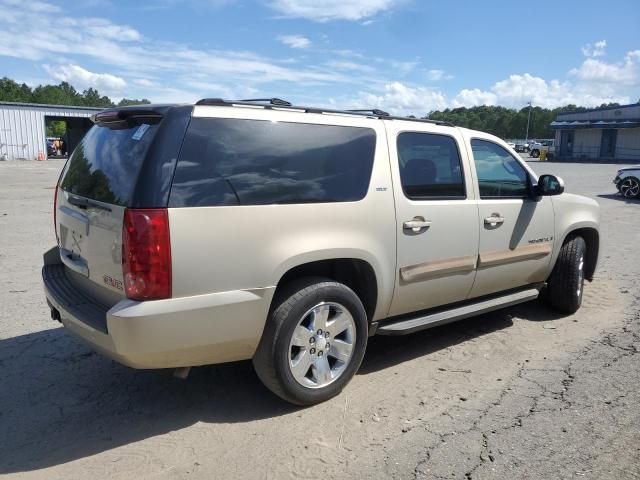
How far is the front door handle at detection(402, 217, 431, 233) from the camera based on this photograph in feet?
12.7

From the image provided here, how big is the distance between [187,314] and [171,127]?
1045 mm

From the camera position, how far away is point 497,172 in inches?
186

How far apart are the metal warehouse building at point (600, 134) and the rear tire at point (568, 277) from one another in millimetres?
45004

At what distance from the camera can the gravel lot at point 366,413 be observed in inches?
116

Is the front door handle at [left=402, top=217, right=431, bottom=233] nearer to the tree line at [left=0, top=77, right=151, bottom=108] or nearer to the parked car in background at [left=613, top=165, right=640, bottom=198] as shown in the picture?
the parked car in background at [left=613, top=165, right=640, bottom=198]

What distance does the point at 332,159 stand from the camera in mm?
3586

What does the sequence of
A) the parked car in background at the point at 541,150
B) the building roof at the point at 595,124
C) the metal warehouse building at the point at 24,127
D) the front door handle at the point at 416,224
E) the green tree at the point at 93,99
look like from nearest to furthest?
the front door handle at the point at 416,224
the metal warehouse building at the point at 24,127
the building roof at the point at 595,124
the parked car in background at the point at 541,150
the green tree at the point at 93,99

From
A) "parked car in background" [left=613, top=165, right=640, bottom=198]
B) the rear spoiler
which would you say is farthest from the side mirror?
"parked car in background" [left=613, top=165, right=640, bottom=198]

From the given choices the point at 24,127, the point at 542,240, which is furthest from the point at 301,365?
the point at 24,127

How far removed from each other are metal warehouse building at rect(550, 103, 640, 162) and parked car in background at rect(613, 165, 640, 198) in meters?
30.3

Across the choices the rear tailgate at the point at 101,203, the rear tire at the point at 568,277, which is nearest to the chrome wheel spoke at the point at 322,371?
the rear tailgate at the point at 101,203

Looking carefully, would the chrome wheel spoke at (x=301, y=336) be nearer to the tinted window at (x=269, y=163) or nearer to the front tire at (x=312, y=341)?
the front tire at (x=312, y=341)

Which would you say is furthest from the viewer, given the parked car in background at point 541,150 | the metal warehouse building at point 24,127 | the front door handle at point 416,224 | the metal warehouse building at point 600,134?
the parked car in background at point 541,150

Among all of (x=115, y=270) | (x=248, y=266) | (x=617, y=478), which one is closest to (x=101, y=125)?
(x=115, y=270)
